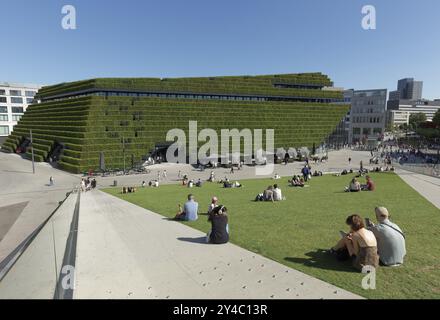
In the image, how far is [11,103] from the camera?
85125mm

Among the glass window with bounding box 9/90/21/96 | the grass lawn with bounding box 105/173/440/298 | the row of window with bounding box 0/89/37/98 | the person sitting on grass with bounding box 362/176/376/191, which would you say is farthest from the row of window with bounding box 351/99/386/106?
the glass window with bounding box 9/90/21/96

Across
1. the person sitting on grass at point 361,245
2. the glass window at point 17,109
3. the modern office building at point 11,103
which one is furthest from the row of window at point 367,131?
the glass window at point 17,109

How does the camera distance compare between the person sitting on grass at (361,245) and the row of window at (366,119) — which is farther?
the row of window at (366,119)

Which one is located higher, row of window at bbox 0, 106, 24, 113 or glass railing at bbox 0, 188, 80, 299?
row of window at bbox 0, 106, 24, 113

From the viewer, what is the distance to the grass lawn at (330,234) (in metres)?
6.39

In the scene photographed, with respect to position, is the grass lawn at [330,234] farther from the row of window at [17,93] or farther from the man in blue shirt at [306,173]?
the row of window at [17,93]

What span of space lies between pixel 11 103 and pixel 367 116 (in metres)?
113

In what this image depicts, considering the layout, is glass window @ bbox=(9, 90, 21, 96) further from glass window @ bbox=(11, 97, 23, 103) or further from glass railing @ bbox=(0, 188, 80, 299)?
glass railing @ bbox=(0, 188, 80, 299)

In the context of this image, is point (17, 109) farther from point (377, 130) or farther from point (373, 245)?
point (377, 130)

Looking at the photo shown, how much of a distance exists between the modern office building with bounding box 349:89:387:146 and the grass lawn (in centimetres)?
9009

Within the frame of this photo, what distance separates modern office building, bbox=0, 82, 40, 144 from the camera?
83000 millimetres

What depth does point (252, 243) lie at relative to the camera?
29.6 feet

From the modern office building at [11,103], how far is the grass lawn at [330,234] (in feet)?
288
